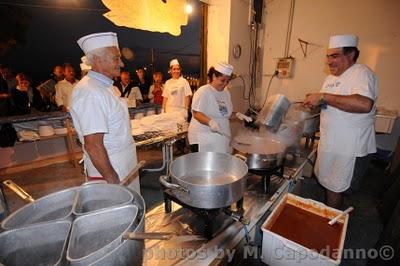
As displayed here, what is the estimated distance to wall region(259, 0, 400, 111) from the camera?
3805 millimetres

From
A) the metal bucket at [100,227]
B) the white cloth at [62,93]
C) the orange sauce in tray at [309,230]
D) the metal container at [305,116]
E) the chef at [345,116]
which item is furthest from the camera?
the white cloth at [62,93]

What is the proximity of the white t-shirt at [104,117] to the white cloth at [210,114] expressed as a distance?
0.95m

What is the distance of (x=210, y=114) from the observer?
7.88ft

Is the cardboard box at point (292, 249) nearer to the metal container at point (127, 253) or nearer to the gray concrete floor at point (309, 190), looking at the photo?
the metal container at point (127, 253)

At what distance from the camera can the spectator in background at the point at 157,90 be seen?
5.12 metres

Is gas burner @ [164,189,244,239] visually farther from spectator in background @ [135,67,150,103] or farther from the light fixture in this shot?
spectator in background @ [135,67,150,103]

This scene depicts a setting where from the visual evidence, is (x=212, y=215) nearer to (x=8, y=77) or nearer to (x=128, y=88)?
(x=128, y=88)

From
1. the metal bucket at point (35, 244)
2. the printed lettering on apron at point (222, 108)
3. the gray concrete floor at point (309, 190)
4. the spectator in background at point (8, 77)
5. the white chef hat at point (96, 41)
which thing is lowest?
the gray concrete floor at point (309, 190)

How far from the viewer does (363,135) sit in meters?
1.95

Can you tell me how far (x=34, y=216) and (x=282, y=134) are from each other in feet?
6.33

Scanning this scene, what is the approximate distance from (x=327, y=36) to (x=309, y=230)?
13.6ft

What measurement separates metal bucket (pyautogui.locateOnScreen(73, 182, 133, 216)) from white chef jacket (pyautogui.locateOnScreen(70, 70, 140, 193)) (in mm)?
509

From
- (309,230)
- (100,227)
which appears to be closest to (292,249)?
(309,230)

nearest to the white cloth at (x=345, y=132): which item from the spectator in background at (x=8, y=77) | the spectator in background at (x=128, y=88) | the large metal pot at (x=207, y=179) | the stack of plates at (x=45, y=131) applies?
the large metal pot at (x=207, y=179)
